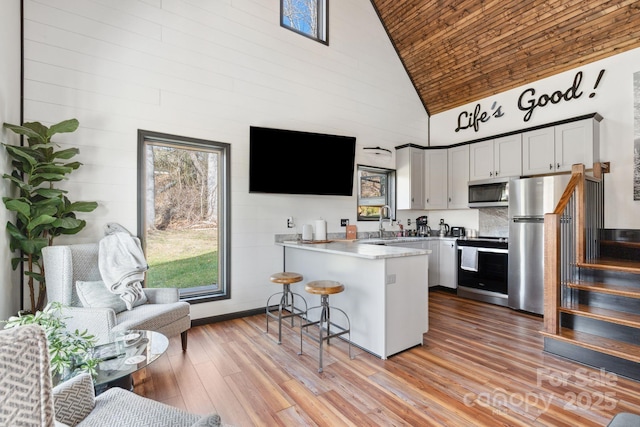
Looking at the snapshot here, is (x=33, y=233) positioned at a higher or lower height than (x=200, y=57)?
lower

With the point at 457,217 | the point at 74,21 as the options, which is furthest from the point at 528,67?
the point at 74,21

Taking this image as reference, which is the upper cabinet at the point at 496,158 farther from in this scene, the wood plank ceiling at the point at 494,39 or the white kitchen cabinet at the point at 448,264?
the white kitchen cabinet at the point at 448,264

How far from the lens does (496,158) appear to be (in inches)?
190

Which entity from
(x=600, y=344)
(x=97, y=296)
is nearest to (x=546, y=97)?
(x=600, y=344)

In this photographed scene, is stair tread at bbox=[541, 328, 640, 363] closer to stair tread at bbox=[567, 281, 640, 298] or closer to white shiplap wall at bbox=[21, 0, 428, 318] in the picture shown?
stair tread at bbox=[567, 281, 640, 298]

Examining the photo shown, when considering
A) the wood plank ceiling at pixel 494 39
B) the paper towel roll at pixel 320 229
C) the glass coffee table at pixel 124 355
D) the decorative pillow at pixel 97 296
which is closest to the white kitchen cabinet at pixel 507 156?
the wood plank ceiling at pixel 494 39

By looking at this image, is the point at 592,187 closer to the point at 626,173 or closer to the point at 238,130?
the point at 626,173

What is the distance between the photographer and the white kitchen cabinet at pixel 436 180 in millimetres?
5562

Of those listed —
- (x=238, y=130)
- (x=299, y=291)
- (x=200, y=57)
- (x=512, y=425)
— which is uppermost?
(x=200, y=57)

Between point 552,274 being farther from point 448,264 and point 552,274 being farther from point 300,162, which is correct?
point 300,162

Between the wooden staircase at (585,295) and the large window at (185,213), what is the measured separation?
11.4 ft

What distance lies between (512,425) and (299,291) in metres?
2.52

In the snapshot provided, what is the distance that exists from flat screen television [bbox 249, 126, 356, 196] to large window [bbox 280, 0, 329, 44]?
1.63m

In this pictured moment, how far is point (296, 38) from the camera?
4359mm
